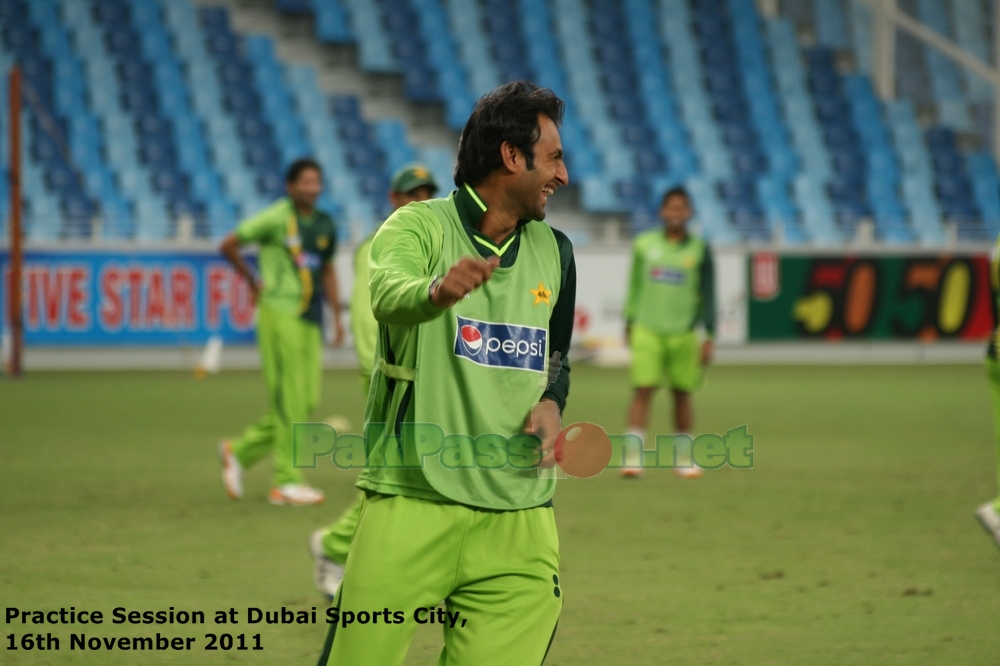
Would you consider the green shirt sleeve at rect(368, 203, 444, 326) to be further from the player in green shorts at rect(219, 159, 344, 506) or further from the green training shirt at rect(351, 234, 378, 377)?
the player in green shorts at rect(219, 159, 344, 506)

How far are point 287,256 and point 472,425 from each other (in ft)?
22.4

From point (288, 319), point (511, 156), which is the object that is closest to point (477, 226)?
point (511, 156)

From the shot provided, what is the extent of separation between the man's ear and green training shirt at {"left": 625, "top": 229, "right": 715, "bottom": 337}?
8.91m

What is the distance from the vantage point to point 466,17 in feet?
112

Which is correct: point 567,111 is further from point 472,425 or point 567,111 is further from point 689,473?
point 472,425

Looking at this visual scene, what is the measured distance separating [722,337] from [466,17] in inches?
461

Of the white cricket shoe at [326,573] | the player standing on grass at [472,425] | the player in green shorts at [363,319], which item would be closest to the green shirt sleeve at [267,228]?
the player in green shorts at [363,319]

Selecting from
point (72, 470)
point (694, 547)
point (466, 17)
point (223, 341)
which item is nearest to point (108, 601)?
point (694, 547)

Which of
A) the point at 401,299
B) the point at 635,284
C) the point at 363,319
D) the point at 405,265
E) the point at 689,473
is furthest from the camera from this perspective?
the point at 635,284

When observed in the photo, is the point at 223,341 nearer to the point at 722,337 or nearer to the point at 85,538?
the point at 722,337

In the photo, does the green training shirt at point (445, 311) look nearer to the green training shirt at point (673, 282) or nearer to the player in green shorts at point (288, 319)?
the player in green shorts at point (288, 319)

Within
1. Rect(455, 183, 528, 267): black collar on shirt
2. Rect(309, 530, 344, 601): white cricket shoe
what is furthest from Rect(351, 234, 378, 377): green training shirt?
Rect(455, 183, 528, 267): black collar on shirt

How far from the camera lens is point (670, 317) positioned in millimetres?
12344

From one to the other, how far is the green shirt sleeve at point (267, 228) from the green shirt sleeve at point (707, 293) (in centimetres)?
403
